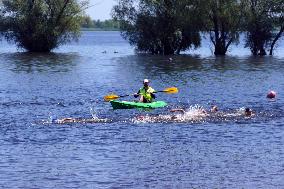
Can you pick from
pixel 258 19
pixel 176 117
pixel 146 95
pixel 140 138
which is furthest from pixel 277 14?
pixel 140 138

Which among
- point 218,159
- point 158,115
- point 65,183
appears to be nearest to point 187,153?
point 218,159

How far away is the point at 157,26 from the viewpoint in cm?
10188

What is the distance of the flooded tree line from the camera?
9800 cm

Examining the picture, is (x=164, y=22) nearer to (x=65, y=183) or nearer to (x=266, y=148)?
(x=266, y=148)

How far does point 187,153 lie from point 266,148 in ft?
11.3

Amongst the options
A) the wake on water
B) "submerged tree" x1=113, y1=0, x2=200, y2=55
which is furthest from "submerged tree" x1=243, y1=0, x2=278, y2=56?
the wake on water

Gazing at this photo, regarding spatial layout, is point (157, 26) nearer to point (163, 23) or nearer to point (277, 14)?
Result: point (163, 23)

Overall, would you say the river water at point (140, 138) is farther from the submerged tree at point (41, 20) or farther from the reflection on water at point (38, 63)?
the submerged tree at point (41, 20)

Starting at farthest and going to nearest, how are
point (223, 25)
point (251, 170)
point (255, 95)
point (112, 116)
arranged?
point (223, 25) < point (255, 95) < point (112, 116) < point (251, 170)

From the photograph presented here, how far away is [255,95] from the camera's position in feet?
170

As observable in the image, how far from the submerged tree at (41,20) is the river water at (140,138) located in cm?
4588

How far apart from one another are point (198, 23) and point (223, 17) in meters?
3.62

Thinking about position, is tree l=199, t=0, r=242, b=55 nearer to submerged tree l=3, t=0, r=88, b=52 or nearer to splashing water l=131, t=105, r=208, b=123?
submerged tree l=3, t=0, r=88, b=52

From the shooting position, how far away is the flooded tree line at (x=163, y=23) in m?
98.0
